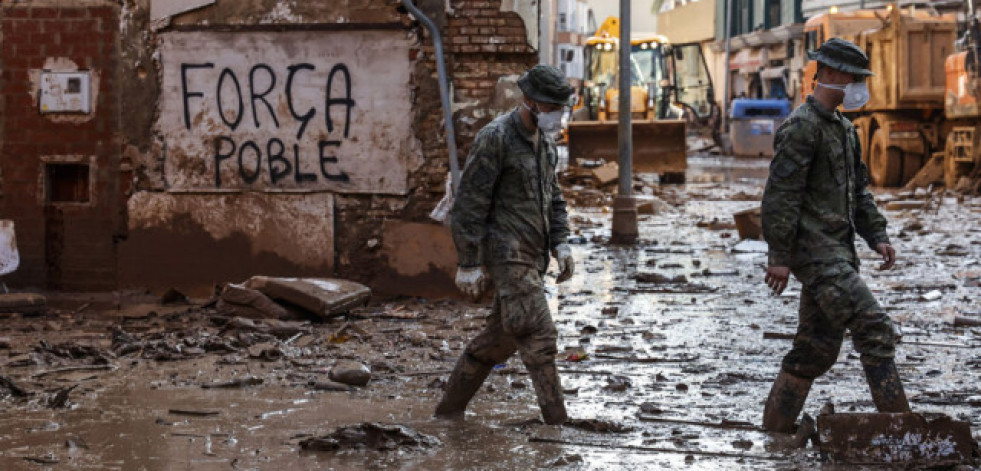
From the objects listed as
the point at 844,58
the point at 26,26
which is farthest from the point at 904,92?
the point at 844,58

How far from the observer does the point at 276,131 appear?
11.3 m

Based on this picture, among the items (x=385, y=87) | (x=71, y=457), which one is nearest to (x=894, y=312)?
(x=385, y=87)

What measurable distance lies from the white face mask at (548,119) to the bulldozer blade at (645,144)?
67.1ft

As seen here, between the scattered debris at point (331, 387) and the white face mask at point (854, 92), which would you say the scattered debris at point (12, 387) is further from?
the white face mask at point (854, 92)

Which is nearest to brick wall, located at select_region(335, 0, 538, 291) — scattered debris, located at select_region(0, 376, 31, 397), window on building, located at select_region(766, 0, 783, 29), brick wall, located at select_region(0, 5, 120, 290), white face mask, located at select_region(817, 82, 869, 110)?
brick wall, located at select_region(0, 5, 120, 290)

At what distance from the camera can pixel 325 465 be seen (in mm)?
5867

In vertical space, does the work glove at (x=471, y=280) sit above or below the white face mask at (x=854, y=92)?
below

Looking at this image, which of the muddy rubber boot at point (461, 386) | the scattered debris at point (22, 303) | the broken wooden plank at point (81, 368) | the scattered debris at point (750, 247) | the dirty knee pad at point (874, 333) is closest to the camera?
the dirty knee pad at point (874, 333)

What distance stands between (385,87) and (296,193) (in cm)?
113

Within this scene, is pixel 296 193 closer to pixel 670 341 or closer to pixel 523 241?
pixel 670 341

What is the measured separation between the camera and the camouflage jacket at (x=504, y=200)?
20.9ft

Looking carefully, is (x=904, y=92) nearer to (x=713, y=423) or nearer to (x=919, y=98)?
(x=919, y=98)

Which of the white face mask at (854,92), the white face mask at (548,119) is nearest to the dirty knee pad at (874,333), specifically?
the white face mask at (854,92)

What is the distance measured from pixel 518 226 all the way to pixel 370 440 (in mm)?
1193
